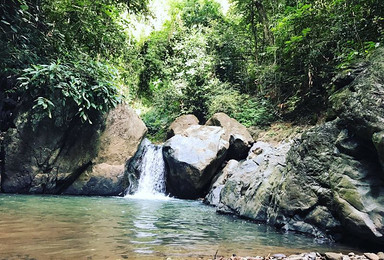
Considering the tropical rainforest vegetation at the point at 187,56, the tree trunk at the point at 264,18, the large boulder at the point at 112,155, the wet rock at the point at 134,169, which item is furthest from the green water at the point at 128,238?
the tree trunk at the point at 264,18

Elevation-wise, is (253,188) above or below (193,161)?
below

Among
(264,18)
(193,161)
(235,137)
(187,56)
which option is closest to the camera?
(193,161)

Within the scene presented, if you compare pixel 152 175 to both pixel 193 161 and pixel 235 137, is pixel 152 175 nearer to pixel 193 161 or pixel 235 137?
pixel 193 161

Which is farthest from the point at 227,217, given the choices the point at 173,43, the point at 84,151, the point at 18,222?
the point at 173,43

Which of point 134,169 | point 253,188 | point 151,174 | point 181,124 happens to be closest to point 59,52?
point 134,169

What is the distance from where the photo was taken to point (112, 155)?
10.3 metres

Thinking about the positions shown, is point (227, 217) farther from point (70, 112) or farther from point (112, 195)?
point (70, 112)

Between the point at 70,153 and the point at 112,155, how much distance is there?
57.7 inches

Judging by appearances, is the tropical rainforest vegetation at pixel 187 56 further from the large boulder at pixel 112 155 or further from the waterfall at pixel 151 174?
the waterfall at pixel 151 174

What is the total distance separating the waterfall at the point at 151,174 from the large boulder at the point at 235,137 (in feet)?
9.89

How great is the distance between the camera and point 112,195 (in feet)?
33.7

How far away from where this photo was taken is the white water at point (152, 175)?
11453 mm

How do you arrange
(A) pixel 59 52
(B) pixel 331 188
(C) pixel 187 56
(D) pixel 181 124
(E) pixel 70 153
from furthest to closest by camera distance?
(C) pixel 187 56, (D) pixel 181 124, (E) pixel 70 153, (A) pixel 59 52, (B) pixel 331 188

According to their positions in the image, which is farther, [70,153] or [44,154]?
[70,153]
